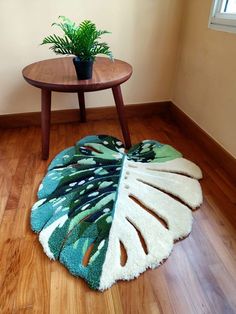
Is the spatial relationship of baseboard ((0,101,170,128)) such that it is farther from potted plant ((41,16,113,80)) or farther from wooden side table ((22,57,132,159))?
potted plant ((41,16,113,80))

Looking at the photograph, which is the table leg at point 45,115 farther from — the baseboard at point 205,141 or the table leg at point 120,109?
the baseboard at point 205,141

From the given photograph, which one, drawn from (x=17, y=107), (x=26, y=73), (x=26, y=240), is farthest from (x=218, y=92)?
(x=17, y=107)

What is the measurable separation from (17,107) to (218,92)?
4.20 feet

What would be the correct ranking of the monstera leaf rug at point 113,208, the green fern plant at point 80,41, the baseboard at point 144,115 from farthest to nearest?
the baseboard at point 144,115 < the green fern plant at point 80,41 < the monstera leaf rug at point 113,208

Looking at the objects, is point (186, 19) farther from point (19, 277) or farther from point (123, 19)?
point (19, 277)

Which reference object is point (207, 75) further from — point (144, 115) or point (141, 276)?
point (141, 276)

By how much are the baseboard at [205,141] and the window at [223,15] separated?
0.56m

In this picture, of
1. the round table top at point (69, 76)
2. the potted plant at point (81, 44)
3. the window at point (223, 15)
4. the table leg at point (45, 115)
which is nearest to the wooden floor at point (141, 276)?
the table leg at point (45, 115)

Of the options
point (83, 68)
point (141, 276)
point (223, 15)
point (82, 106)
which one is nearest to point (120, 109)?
point (83, 68)

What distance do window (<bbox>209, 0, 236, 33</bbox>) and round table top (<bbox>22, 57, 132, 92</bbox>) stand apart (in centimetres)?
52

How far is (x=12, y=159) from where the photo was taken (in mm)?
1356

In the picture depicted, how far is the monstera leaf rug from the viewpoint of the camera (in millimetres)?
810

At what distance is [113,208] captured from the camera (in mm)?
989

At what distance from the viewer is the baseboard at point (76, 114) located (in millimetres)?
1655
